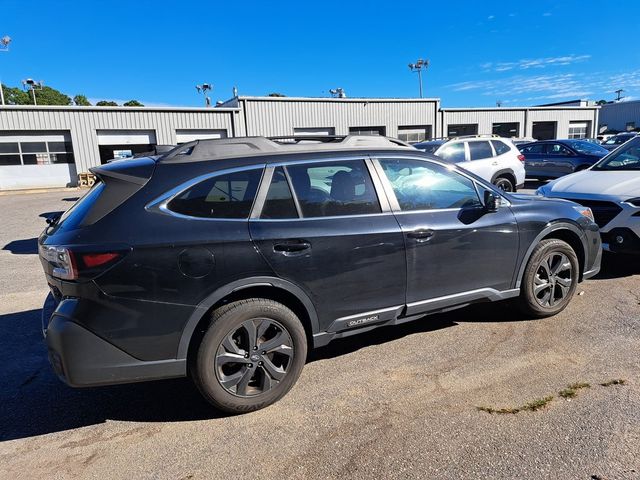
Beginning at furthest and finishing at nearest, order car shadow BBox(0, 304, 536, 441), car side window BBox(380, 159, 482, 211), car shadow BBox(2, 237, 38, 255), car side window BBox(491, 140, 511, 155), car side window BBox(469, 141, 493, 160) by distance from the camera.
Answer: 1. car side window BBox(491, 140, 511, 155)
2. car side window BBox(469, 141, 493, 160)
3. car shadow BBox(2, 237, 38, 255)
4. car side window BBox(380, 159, 482, 211)
5. car shadow BBox(0, 304, 536, 441)

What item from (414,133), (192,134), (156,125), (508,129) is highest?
(156,125)

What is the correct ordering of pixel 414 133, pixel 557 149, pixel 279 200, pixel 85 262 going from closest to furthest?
pixel 85 262
pixel 279 200
pixel 557 149
pixel 414 133

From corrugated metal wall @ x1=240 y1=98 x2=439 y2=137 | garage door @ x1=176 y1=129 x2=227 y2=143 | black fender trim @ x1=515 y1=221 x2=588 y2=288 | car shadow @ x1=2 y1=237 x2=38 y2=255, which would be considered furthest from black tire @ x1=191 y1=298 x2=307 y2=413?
corrugated metal wall @ x1=240 y1=98 x2=439 y2=137

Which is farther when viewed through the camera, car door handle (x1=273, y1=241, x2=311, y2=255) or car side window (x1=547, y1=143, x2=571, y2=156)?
car side window (x1=547, y1=143, x2=571, y2=156)

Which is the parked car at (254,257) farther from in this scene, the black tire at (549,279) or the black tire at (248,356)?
the black tire at (549,279)

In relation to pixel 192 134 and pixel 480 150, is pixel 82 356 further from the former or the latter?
pixel 192 134

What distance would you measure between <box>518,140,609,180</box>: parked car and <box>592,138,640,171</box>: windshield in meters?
8.33

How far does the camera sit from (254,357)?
119 inches

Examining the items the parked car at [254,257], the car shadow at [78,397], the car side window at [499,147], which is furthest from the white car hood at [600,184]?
the car side window at [499,147]

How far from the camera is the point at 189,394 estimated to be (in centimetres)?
335

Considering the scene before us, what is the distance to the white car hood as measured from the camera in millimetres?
5559

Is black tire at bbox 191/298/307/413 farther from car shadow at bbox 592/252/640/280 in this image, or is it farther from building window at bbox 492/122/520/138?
building window at bbox 492/122/520/138

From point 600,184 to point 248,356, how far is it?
528 cm

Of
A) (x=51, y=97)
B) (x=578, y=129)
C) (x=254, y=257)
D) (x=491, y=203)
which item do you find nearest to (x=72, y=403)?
(x=254, y=257)
